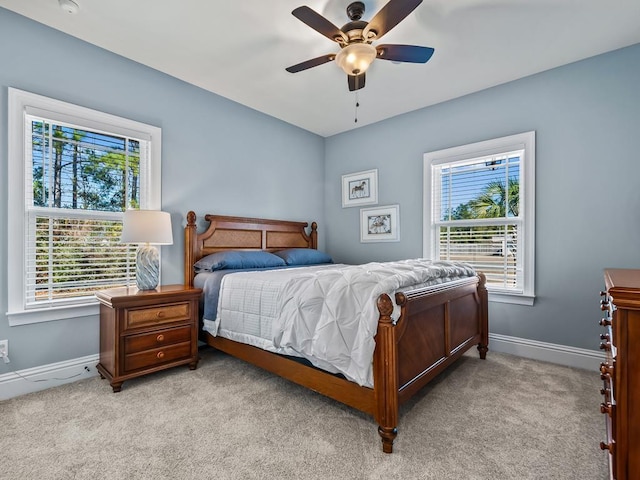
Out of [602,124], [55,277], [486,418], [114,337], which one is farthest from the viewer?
[602,124]

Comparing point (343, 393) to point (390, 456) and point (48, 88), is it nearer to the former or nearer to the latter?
point (390, 456)

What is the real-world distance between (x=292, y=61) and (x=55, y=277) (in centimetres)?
260

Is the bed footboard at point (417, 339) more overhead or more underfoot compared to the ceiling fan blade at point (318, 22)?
more underfoot

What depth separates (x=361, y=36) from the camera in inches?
81.7

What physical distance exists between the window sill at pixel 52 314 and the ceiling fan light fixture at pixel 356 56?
269cm

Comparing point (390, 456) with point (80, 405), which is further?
point (80, 405)

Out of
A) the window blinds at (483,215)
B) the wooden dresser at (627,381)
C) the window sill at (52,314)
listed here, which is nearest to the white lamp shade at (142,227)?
the window sill at (52,314)

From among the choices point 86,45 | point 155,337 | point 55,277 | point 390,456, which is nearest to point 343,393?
point 390,456

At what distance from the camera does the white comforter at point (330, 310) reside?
169cm

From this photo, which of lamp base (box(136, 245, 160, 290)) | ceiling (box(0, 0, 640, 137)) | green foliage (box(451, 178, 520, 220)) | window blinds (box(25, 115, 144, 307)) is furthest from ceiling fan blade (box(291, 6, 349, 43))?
green foliage (box(451, 178, 520, 220))

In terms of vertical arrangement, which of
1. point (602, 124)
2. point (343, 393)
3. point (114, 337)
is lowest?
point (343, 393)

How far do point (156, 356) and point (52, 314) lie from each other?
0.83 metres

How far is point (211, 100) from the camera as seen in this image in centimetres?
344

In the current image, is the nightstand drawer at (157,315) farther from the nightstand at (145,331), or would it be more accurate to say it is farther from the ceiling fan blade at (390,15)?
the ceiling fan blade at (390,15)
